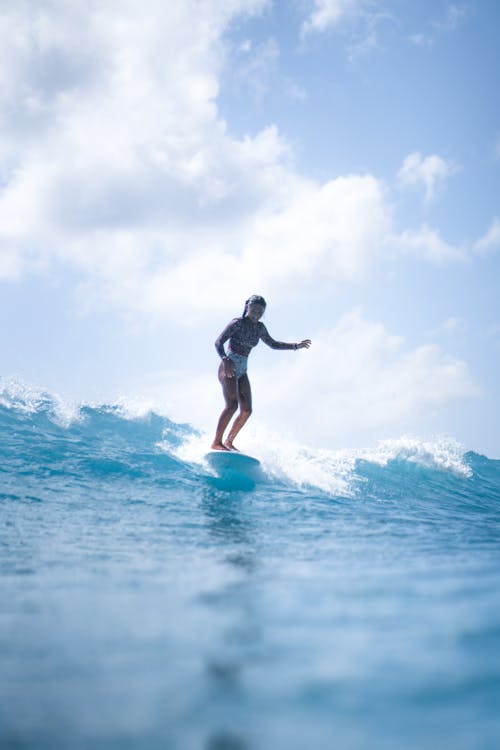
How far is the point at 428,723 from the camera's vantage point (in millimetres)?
1511

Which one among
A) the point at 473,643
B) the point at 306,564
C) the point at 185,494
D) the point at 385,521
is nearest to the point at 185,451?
the point at 185,494

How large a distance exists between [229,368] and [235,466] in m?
1.49

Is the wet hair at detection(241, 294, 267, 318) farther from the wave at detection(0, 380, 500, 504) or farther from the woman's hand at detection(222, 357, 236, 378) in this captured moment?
the wave at detection(0, 380, 500, 504)

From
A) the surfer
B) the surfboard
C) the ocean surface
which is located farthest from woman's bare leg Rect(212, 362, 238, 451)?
the ocean surface

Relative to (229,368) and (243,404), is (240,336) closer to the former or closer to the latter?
(229,368)

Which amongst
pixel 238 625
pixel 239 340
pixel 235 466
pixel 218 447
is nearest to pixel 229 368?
pixel 239 340

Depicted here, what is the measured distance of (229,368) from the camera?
7.40 meters

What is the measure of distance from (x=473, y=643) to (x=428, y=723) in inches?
28.9

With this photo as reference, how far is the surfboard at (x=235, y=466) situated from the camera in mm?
6953

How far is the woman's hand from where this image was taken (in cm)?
739

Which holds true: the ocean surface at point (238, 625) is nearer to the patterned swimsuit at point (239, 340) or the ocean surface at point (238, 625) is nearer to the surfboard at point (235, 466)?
the surfboard at point (235, 466)

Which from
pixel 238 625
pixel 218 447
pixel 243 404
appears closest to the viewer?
pixel 238 625

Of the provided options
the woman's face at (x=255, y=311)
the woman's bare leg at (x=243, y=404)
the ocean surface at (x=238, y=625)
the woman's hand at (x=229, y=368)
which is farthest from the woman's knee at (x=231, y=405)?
the ocean surface at (x=238, y=625)

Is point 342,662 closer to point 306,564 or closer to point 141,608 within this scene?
point 141,608
